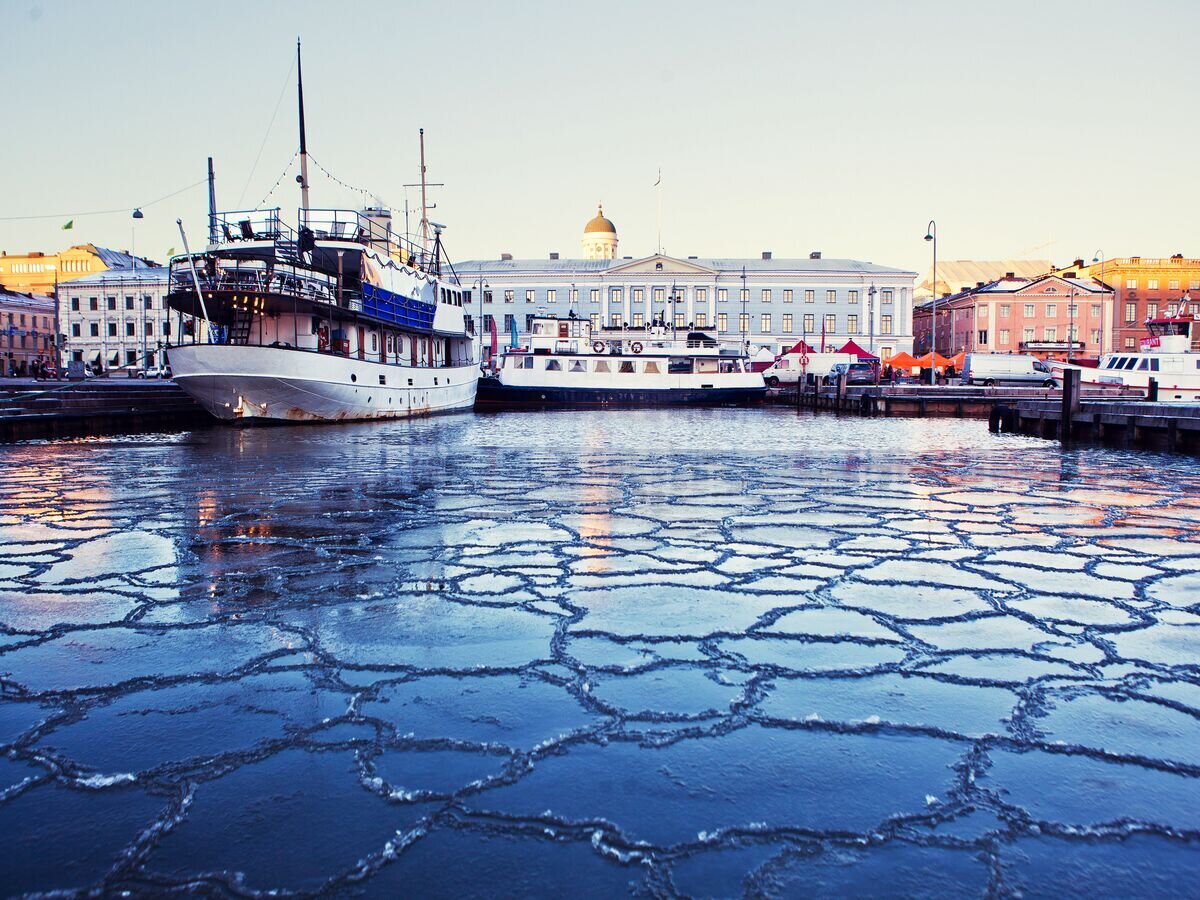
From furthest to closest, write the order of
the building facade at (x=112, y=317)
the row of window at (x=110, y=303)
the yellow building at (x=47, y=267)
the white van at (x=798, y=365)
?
the yellow building at (x=47, y=267) < the row of window at (x=110, y=303) < the building facade at (x=112, y=317) < the white van at (x=798, y=365)

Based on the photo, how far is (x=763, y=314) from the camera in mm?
84875

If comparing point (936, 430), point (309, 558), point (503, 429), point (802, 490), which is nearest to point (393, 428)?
point (503, 429)

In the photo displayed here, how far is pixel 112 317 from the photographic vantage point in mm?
78062

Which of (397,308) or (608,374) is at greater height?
(397,308)

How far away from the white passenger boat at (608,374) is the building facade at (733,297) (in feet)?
118

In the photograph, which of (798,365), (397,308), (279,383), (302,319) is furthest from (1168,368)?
(279,383)

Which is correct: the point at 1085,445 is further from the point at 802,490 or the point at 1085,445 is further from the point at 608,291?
the point at 608,291

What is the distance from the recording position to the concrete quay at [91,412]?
18953mm

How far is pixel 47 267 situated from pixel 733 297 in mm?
70428

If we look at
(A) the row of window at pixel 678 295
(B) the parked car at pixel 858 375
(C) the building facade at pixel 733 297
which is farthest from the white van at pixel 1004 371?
(A) the row of window at pixel 678 295

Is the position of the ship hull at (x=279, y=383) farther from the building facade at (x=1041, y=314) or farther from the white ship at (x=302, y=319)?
the building facade at (x=1041, y=314)

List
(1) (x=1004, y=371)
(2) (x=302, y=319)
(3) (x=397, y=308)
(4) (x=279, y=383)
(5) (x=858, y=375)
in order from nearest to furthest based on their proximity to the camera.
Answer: (4) (x=279, y=383) < (2) (x=302, y=319) < (3) (x=397, y=308) < (1) (x=1004, y=371) < (5) (x=858, y=375)

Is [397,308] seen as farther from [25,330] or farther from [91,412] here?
[25,330]

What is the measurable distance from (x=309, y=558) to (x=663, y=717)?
365 centimetres
